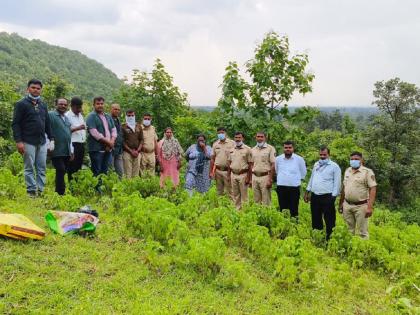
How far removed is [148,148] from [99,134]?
1.64 metres

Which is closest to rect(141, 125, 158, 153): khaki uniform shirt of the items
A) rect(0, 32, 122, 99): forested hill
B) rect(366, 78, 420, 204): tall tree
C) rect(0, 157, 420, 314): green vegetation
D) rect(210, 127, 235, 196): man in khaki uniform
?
rect(210, 127, 235, 196): man in khaki uniform

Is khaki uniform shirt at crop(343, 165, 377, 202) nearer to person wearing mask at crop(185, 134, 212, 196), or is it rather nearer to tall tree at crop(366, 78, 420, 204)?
person wearing mask at crop(185, 134, 212, 196)

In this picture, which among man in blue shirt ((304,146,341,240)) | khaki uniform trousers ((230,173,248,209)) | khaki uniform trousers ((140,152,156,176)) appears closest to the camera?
man in blue shirt ((304,146,341,240))

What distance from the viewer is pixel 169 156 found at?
9.09 meters

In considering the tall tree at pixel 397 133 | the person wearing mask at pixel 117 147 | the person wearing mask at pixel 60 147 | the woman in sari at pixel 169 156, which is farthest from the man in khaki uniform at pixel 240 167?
the tall tree at pixel 397 133

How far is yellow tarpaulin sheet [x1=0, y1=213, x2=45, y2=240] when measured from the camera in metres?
4.82

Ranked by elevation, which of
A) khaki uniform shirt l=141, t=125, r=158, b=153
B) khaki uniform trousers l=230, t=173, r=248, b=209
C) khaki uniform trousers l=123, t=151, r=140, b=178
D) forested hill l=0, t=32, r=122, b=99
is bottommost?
khaki uniform trousers l=230, t=173, r=248, b=209

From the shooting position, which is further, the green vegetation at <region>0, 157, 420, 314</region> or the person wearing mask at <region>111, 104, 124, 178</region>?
the person wearing mask at <region>111, 104, 124, 178</region>

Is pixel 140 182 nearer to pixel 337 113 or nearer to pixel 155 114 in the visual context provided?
pixel 155 114

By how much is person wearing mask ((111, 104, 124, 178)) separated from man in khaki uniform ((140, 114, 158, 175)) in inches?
23.2

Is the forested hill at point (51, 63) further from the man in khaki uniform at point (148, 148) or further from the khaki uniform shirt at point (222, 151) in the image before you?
the khaki uniform shirt at point (222, 151)

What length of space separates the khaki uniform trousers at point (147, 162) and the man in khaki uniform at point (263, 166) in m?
2.33

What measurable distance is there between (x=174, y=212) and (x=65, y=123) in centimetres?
260

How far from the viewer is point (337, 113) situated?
66.4m
